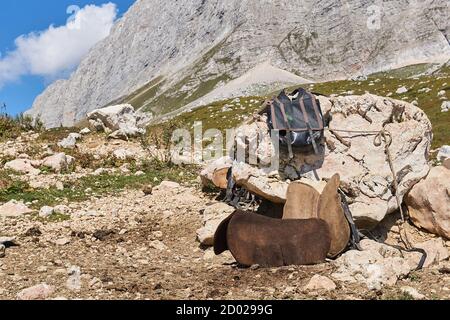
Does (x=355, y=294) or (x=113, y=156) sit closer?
(x=355, y=294)

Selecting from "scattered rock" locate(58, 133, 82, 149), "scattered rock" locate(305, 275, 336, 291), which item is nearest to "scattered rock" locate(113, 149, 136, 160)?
"scattered rock" locate(58, 133, 82, 149)

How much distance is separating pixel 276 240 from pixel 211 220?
2.61m

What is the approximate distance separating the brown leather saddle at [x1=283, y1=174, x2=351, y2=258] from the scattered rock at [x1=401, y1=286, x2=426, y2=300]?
168 cm

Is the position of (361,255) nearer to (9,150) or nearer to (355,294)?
(355,294)

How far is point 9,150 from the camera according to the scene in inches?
811

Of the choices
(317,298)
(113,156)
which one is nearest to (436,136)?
(113,156)

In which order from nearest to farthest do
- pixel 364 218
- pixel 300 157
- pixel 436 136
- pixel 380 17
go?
1. pixel 364 218
2. pixel 300 157
3. pixel 436 136
4. pixel 380 17

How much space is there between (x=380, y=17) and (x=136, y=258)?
174005 millimetres

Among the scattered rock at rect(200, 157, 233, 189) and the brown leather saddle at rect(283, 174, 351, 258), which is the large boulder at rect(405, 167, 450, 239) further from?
the scattered rock at rect(200, 157, 233, 189)

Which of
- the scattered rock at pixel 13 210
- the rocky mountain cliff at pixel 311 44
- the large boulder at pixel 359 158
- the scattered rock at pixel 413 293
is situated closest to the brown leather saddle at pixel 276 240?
the scattered rock at pixel 413 293

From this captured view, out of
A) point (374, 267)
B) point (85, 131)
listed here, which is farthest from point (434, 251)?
point (85, 131)

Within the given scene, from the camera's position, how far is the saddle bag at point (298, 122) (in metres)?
10.2

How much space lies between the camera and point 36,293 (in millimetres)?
6840

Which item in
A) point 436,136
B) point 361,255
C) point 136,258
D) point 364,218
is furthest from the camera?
point 436,136
